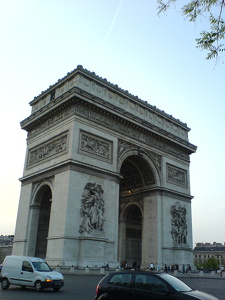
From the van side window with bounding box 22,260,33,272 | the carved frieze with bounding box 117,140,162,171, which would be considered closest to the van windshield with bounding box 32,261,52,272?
the van side window with bounding box 22,260,33,272

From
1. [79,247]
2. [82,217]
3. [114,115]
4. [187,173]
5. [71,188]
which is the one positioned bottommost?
[79,247]

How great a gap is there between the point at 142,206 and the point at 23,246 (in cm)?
1376

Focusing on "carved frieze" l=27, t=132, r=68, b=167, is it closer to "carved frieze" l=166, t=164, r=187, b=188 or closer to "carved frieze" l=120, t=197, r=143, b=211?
"carved frieze" l=120, t=197, r=143, b=211

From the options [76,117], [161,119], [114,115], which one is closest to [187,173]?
[161,119]

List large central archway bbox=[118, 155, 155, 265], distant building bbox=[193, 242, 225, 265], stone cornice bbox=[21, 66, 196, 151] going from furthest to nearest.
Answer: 1. distant building bbox=[193, 242, 225, 265]
2. large central archway bbox=[118, 155, 155, 265]
3. stone cornice bbox=[21, 66, 196, 151]

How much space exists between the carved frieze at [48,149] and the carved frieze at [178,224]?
48.8 ft

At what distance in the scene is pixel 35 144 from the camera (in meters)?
33.8

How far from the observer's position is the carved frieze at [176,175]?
3778cm

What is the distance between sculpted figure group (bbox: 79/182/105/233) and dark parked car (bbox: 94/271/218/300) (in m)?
18.2

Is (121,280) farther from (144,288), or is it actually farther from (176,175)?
(176,175)

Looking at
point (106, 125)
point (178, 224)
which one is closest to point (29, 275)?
point (106, 125)

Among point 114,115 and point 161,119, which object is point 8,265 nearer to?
point 114,115

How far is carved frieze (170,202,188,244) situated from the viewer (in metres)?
35.3

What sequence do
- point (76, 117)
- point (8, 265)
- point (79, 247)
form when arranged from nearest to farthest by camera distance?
1. point (8, 265)
2. point (79, 247)
3. point (76, 117)
